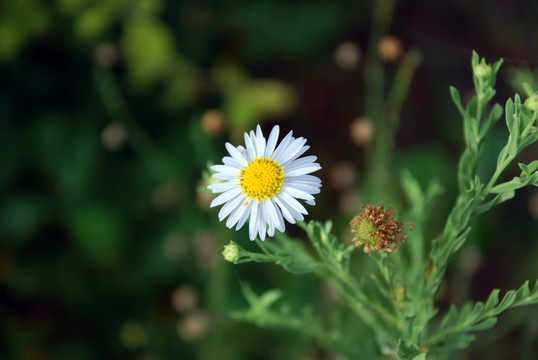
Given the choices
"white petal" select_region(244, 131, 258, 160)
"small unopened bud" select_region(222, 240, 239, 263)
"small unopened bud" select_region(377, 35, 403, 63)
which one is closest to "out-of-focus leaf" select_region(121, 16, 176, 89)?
"small unopened bud" select_region(377, 35, 403, 63)

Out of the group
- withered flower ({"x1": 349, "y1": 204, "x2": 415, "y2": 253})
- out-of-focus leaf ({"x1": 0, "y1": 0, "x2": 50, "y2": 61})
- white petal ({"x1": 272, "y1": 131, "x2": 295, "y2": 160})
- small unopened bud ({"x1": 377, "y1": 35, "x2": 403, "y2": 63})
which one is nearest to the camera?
withered flower ({"x1": 349, "y1": 204, "x2": 415, "y2": 253})

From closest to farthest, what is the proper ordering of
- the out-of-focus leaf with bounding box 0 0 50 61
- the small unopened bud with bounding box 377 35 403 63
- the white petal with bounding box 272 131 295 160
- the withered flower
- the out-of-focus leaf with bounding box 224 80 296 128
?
the withered flower, the white petal with bounding box 272 131 295 160, the small unopened bud with bounding box 377 35 403 63, the out-of-focus leaf with bounding box 0 0 50 61, the out-of-focus leaf with bounding box 224 80 296 128

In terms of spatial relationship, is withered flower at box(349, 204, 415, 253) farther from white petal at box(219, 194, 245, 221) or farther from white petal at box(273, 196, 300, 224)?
white petal at box(219, 194, 245, 221)

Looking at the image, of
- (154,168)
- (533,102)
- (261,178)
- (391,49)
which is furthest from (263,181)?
(154,168)

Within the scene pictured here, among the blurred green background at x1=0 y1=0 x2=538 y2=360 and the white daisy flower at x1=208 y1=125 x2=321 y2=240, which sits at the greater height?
the blurred green background at x1=0 y1=0 x2=538 y2=360

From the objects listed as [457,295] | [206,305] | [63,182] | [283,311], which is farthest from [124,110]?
[457,295]

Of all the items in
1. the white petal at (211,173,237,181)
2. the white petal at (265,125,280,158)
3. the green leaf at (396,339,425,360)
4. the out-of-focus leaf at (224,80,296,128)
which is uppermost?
the out-of-focus leaf at (224,80,296,128)

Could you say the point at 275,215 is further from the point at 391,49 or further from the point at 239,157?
the point at 391,49

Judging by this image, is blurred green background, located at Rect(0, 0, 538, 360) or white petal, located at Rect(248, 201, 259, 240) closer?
white petal, located at Rect(248, 201, 259, 240)
